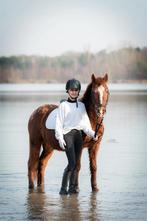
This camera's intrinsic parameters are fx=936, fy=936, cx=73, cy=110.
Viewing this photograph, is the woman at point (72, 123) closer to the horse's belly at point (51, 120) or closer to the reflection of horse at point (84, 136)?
the reflection of horse at point (84, 136)

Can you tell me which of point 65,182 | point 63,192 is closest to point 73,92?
point 65,182

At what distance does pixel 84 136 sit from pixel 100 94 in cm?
54

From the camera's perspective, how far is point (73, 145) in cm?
988

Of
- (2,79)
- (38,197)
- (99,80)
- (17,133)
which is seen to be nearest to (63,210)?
(38,197)

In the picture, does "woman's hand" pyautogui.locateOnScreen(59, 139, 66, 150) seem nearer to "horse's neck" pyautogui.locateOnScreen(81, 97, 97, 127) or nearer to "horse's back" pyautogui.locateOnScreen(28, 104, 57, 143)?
"horse's neck" pyautogui.locateOnScreen(81, 97, 97, 127)

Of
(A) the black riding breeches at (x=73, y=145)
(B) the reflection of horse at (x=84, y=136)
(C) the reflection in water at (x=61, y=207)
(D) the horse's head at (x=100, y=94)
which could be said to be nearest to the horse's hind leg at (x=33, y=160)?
(B) the reflection of horse at (x=84, y=136)

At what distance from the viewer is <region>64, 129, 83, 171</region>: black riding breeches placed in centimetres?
986

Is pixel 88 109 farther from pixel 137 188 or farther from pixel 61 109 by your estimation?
pixel 137 188

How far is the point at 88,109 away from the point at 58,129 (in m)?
0.50

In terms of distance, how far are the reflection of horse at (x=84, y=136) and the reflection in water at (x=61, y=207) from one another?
445 millimetres

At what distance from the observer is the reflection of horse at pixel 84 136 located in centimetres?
978

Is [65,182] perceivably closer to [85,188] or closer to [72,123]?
[85,188]

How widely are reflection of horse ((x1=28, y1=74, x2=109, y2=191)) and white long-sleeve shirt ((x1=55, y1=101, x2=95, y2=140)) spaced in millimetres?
128

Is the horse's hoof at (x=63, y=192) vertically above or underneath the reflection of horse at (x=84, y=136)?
underneath
